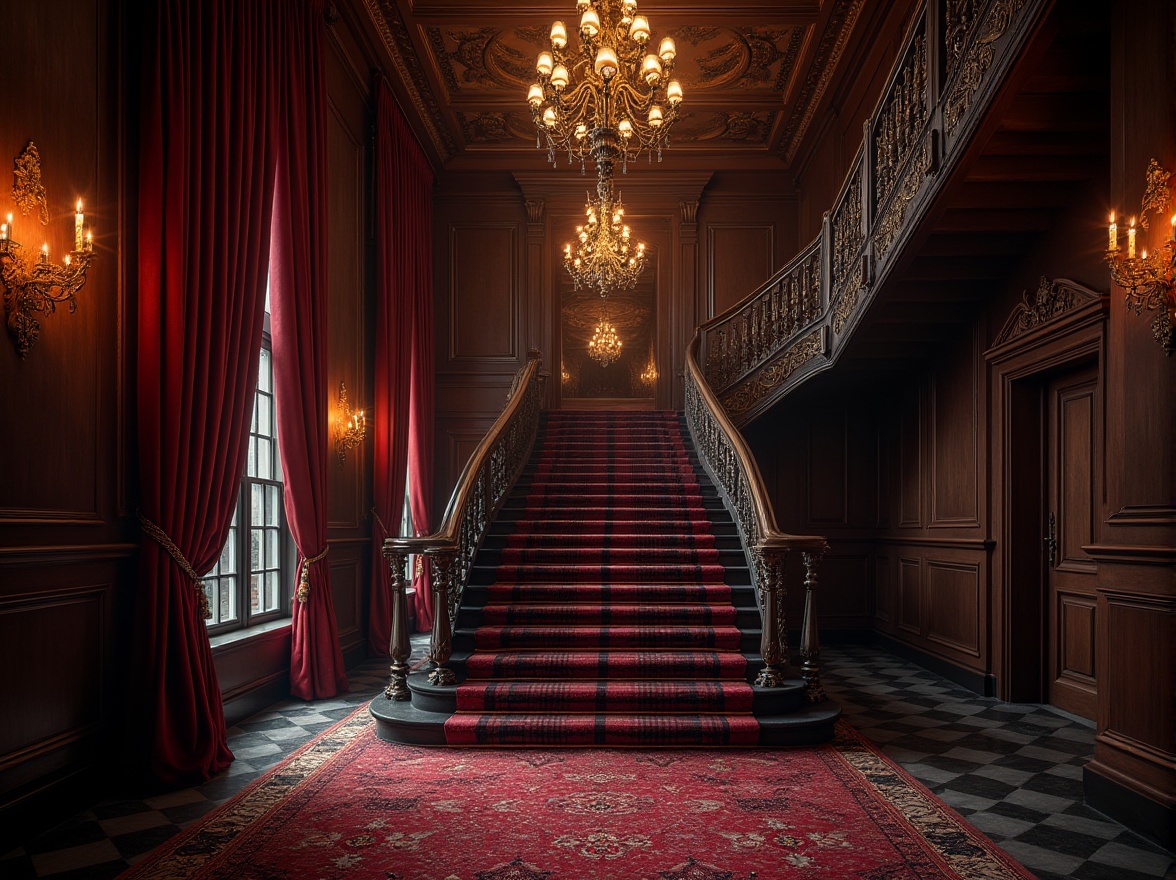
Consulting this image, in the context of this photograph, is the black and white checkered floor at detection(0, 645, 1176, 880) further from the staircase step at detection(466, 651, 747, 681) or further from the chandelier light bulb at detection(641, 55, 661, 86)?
the chandelier light bulb at detection(641, 55, 661, 86)

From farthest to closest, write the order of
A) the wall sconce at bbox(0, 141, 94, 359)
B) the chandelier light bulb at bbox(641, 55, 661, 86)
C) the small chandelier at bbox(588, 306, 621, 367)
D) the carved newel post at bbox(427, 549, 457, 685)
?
the small chandelier at bbox(588, 306, 621, 367) → the chandelier light bulb at bbox(641, 55, 661, 86) → the carved newel post at bbox(427, 549, 457, 685) → the wall sconce at bbox(0, 141, 94, 359)

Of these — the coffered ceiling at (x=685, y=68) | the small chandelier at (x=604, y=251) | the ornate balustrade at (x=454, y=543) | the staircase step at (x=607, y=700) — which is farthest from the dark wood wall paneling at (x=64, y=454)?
the small chandelier at (x=604, y=251)

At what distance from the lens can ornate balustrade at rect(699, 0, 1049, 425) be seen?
14.9 ft

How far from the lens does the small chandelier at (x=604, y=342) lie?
535 inches

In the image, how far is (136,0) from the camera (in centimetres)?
441

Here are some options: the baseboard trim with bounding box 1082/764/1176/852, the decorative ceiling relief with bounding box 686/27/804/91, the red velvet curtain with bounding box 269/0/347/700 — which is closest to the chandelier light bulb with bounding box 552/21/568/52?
the red velvet curtain with bounding box 269/0/347/700

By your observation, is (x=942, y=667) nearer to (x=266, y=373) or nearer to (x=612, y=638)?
(x=612, y=638)

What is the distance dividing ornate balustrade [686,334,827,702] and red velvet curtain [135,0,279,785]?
3.18 m

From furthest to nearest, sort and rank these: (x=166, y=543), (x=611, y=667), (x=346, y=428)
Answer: (x=346, y=428) → (x=611, y=667) → (x=166, y=543)

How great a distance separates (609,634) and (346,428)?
3191 millimetres

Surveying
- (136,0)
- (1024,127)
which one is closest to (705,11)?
(1024,127)

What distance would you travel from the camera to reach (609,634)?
587cm

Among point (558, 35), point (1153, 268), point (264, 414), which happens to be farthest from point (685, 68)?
point (1153, 268)

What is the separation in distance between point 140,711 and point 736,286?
9.32m
